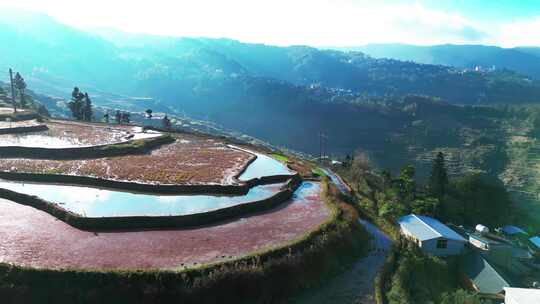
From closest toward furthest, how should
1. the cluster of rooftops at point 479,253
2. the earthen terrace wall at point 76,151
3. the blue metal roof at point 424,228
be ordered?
the cluster of rooftops at point 479,253, the blue metal roof at point 424,228, the earthen terrace wall at point 76,151

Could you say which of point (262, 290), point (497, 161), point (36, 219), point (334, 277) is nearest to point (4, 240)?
point (36, 219)

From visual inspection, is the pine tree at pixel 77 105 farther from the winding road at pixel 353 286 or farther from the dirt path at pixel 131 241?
the winding road at pixel 353 286

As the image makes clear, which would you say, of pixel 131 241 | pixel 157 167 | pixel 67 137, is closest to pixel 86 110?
pixel 67 137

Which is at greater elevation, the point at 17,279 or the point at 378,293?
the point at 17,279

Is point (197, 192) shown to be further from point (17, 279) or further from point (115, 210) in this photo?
point (17, 279)

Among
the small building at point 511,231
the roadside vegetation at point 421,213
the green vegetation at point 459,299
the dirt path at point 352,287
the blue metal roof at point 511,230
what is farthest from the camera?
the blue metal roof at point 511,230

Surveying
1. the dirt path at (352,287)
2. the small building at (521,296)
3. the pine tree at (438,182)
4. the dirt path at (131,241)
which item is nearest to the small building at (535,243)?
the pine tree at (438,182)

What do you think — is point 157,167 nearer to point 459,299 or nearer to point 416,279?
point 416,279
